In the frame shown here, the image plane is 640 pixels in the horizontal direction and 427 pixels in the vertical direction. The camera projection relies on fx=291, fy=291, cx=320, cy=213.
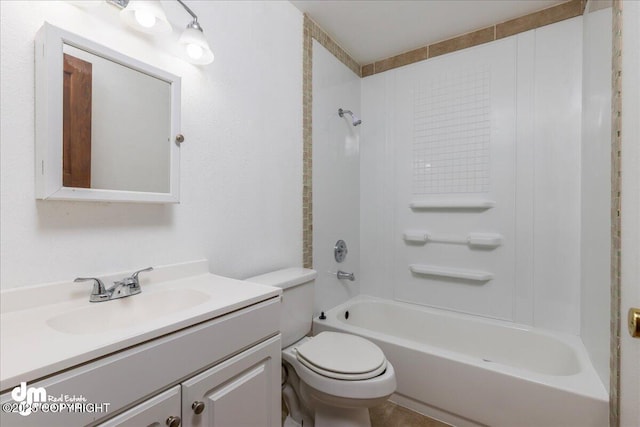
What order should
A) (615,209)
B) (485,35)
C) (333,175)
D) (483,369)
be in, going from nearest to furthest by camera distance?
1. (615,209)
2. (483,369)
3. (485,35)
4. (333,175)

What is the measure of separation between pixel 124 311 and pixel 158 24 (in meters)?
0.98

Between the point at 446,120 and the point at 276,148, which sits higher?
the point at 446,120

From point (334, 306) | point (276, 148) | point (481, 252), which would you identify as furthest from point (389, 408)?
point (276, 148)

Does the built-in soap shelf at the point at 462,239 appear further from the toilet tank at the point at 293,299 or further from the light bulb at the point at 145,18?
the light bulb at the point at 145,18

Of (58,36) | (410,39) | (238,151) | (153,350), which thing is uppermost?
(410,39)

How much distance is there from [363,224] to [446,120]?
103 centimetres

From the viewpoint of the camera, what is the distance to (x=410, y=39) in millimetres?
2127

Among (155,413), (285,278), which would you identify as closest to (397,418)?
(285,278)

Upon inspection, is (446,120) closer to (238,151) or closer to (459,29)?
(459,29)

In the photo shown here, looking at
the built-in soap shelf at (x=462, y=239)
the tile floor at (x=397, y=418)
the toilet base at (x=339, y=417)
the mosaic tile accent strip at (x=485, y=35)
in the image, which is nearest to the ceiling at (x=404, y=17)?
the mosaic tile accent strip at (x=485, y=35)

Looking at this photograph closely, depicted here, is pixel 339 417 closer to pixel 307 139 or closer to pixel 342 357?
pixel 342 357

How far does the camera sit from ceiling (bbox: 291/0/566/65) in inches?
68.7

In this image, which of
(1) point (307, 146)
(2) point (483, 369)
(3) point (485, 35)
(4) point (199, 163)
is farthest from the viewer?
(3) point (485, 35)

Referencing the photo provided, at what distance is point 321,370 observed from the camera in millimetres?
1238
